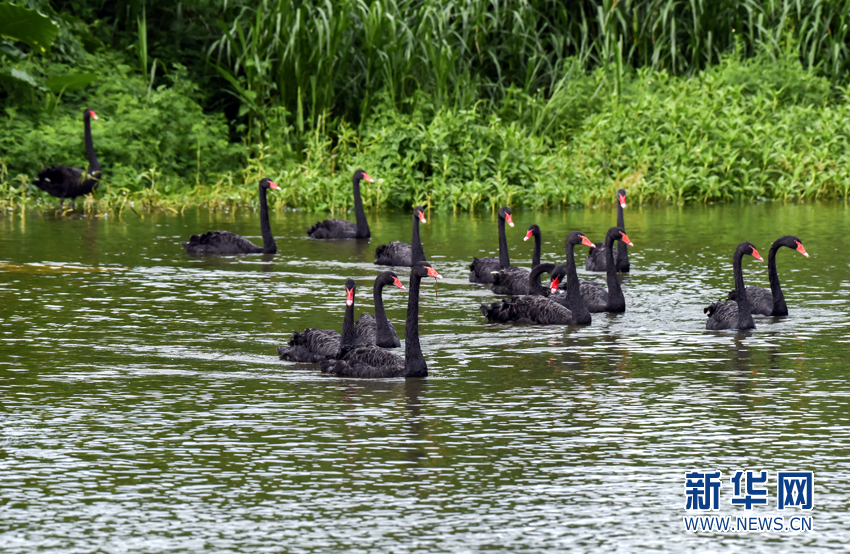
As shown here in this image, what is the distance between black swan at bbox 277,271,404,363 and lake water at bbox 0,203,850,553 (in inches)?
7.3

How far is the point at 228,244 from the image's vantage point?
18.5 m

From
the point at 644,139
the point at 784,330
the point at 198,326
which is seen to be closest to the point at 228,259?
the point at 198,326

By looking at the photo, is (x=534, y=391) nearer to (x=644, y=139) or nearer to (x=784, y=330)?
(x=784, y=330)

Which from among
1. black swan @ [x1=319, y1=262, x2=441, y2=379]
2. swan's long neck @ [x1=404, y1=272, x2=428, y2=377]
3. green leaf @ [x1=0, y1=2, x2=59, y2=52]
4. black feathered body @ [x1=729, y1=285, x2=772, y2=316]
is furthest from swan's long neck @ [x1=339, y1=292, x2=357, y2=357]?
green leaf @ [x1=0, y1=2, x2=59, y2=52]

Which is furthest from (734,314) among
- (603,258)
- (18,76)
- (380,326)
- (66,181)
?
(18,76)

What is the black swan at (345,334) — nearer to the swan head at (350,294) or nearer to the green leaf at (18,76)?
the swan head at (350,294)

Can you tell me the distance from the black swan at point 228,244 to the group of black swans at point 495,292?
12mm

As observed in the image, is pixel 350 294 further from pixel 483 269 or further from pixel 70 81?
pixel 70 81

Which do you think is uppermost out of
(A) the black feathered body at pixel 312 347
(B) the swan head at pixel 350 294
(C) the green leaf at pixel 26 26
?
(C) the green leaf at pixel 26 26

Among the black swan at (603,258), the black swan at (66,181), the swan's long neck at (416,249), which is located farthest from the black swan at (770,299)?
the black swan at (66,181)

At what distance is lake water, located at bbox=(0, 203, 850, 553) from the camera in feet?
22.4

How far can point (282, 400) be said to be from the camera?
9508 millimetres

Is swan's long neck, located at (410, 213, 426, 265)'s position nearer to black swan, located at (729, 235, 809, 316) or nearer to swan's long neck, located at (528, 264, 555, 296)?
swan's long neck, located at (528, 264, 555, 296)

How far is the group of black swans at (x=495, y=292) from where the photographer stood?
10.3 m
